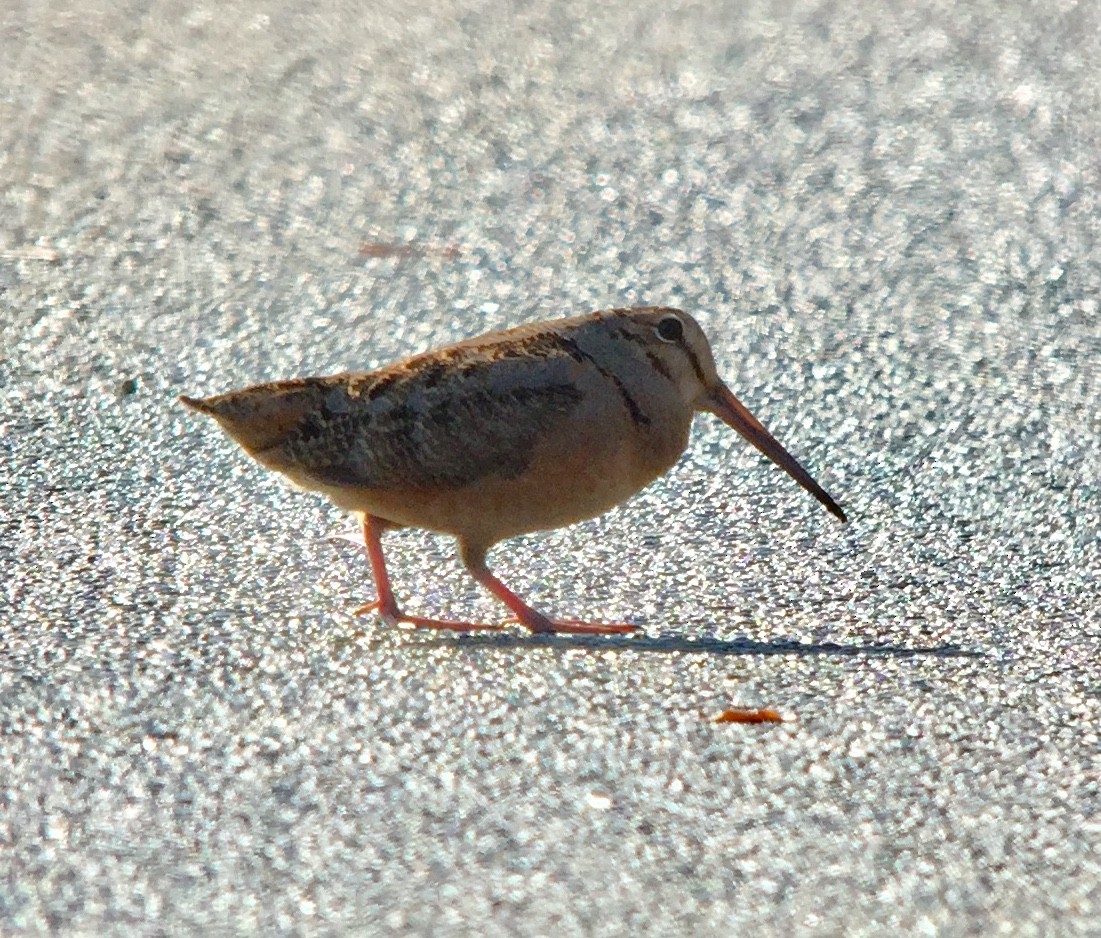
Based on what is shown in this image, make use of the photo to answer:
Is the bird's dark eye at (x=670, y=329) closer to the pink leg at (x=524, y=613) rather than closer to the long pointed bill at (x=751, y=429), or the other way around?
the long pointed bill at (x=751, y=429)

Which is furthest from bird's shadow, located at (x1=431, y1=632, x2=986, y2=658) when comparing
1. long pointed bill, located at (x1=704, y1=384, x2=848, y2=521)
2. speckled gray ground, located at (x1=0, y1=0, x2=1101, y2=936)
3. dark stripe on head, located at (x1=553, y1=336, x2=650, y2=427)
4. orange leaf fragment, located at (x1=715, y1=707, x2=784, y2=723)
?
long pointed bill, located at (x1=704, y1=384, x2=848, y2=521)

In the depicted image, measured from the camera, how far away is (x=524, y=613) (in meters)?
3.49

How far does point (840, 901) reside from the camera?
96.2 inches

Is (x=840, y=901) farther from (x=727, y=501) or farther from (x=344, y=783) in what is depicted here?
(x=727, y=501)

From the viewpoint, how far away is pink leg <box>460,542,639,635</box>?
3.45 meters

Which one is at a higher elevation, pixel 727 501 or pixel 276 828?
pixel 276 828

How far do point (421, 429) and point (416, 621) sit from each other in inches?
13.9

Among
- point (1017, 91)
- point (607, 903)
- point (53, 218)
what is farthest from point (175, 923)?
point (1017, 91)

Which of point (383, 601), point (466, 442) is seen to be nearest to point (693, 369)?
point (466, 442)

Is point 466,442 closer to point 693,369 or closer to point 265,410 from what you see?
point 265,410

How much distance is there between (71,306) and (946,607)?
2.45 meters

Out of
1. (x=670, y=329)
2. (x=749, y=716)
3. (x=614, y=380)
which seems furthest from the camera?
(x=670, y=329)

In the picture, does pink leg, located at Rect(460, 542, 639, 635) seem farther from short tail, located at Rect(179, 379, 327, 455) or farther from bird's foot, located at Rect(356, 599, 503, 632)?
short tail, located at Rect(179, 379, 327, 455)

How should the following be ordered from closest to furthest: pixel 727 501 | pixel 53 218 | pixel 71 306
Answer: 1. pixel 727 501
2. pixel 71 306
3. pixel 53 218
